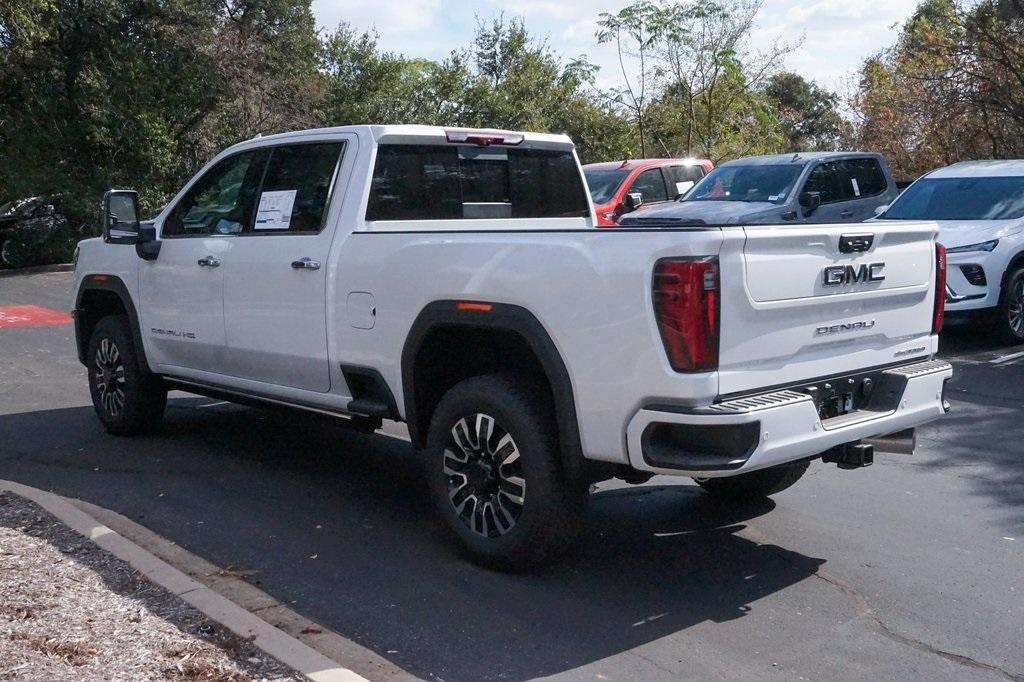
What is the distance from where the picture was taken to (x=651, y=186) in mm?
15953

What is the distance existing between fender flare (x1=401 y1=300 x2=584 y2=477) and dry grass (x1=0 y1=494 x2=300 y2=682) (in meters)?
1.49

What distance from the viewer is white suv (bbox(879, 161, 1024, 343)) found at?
36.3 ft

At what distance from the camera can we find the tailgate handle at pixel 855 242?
4.86 metres

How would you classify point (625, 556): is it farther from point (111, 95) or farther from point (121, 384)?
point (111, 95)

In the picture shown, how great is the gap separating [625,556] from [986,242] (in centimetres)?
734

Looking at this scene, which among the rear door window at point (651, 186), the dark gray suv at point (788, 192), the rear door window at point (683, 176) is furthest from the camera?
the rear door window at point (683, 176)

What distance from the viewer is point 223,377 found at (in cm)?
701

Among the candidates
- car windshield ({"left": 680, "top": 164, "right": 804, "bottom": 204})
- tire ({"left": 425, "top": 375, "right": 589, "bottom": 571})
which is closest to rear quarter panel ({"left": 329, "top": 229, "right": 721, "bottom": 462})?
tire ({"left": 425, "top": 375, "right": 589, "bottom": 571})

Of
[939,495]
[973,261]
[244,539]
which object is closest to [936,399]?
[939,495]

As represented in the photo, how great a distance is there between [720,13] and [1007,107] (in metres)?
6.25

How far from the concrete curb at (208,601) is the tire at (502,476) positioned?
3.67 feet

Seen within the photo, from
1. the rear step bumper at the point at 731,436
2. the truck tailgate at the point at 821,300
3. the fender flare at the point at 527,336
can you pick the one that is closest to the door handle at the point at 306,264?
the fender flare at the point at 527,336

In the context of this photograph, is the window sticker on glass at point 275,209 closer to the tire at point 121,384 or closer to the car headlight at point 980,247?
the tire at point 121,384

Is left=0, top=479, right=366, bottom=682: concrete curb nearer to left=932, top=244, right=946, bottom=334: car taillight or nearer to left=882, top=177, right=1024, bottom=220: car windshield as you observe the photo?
left=932, top=244, right=946, bottom=334: car taillight
